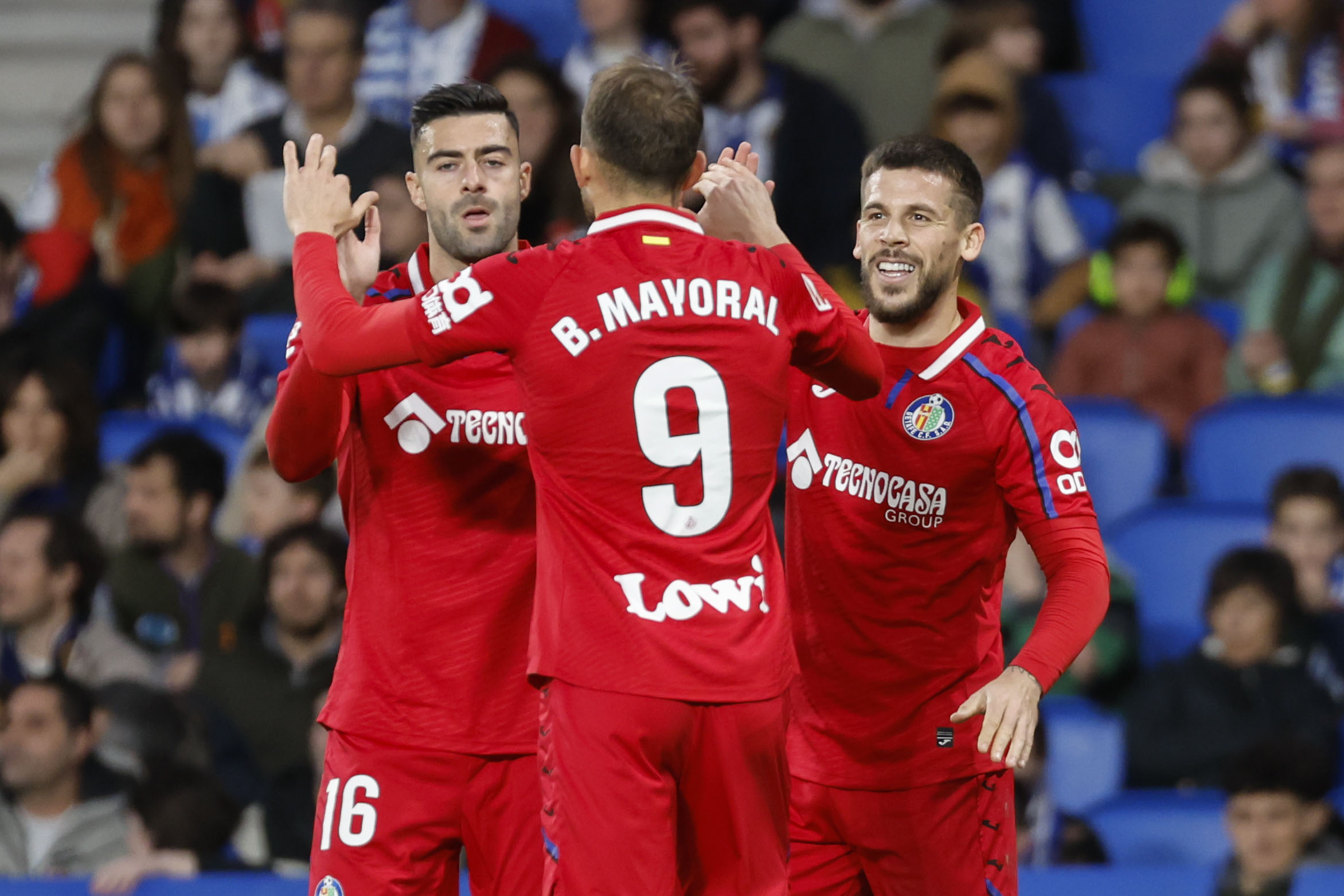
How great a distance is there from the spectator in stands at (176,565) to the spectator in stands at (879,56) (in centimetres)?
366

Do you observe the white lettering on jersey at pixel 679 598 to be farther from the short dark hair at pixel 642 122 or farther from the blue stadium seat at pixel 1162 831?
the blue stadium seat at pixel 1162 831

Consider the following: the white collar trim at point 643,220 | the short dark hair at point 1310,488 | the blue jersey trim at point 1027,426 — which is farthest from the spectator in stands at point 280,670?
the short dark hair at point 1310,488

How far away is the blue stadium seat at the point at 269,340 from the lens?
8.72 meters

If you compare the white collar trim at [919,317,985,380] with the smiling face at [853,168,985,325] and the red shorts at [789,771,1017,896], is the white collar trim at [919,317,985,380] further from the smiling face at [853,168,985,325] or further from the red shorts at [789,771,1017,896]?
the red shorts at [789,771,1017,896]

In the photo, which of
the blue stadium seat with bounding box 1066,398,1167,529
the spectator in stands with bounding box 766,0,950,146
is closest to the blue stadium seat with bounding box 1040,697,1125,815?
the blue stadium seat with bounding box 1066,398,1167,529

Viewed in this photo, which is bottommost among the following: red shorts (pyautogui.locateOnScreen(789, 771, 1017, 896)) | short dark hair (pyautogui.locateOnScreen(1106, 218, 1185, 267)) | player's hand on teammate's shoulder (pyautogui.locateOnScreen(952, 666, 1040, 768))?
red shorts (pyautogui.locateOnScreen(789, 771, 1017, 896))

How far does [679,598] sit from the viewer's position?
11.8 feet

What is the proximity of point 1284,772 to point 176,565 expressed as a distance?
14.4ft

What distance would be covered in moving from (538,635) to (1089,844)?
11.1 ft

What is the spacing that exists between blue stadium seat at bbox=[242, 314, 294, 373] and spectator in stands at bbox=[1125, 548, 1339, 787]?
418 centimetres

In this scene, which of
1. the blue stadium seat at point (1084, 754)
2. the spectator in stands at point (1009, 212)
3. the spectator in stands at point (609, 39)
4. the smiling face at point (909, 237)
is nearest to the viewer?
the smiling face at point (909, 237)

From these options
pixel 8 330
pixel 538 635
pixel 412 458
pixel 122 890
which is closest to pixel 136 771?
pixel 122 890

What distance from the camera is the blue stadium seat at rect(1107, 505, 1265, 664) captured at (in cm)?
779

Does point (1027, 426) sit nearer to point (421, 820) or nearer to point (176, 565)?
point (421, 820)
